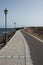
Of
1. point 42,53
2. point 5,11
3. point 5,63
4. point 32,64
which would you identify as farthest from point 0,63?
point 5,11

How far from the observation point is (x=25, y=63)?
11.0m

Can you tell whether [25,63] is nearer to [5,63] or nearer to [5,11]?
[5,63]

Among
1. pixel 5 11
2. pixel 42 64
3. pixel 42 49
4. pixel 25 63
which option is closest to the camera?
pixel 42 64

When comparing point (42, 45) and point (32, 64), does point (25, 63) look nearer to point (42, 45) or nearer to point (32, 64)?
point (32, 64)

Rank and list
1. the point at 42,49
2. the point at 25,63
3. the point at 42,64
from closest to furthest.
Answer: the point at 42,64
the point at 25,63
the point at 42,49

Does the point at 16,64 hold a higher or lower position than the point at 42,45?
lower

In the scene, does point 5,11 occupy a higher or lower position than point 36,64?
higher

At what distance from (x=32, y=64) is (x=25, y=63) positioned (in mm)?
461

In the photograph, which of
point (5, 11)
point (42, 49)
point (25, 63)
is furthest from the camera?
point (5, 11)

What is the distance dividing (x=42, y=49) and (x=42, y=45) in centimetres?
55

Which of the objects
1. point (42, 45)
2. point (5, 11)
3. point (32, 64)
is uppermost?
point (5, 11)

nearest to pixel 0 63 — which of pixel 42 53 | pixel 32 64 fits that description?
pixel 32 64

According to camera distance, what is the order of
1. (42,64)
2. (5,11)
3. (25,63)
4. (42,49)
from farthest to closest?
(5,11)
(42,49)
(25,63)
(42,64)

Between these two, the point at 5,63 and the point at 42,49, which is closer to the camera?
the point at 5,63
